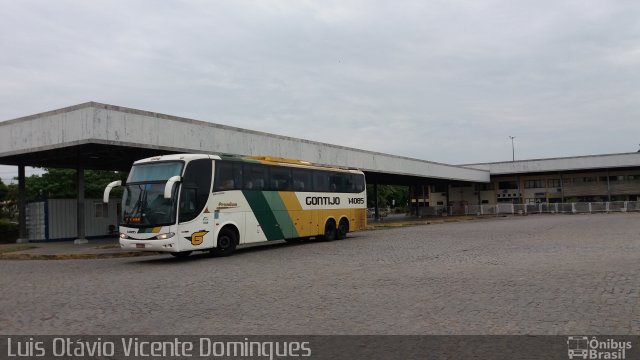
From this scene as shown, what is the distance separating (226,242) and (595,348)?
13848mm

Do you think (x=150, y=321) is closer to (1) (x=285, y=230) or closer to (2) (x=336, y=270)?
(2) (x=336, y=270)

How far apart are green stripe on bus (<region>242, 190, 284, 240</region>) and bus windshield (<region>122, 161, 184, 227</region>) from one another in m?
3.24

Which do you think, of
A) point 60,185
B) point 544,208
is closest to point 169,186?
point 60,185

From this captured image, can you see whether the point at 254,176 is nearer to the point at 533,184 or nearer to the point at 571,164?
the point at 571,164

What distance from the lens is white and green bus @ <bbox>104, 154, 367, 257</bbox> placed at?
16047mm

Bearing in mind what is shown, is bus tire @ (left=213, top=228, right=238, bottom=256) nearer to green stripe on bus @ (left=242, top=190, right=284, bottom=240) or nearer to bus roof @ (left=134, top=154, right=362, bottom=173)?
green stripe on bus @ (left=242, top=190, right=284, bottom=240)

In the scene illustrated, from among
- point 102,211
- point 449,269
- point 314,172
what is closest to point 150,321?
point 449,269

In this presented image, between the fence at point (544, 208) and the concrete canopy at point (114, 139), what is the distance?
34.1 m

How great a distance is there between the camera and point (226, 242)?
18.1m

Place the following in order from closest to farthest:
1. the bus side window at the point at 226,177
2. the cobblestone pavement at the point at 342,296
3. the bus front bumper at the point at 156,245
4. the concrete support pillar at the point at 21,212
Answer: the cobblestone pavement at the point at 342,296 → the bus front bumper at the point at 156,245 → the bus side window at the point at 226,177 → the concrete support pillar at the point at 21,212

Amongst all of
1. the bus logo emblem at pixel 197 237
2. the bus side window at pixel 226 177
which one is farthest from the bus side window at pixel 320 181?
the bus logo emblem at pixel 197 237

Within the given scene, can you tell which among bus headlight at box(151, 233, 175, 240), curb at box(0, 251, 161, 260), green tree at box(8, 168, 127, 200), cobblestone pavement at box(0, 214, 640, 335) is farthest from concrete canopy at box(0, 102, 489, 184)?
green tree at box(8, 168, 127, 200)

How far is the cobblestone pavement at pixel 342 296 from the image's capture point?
6.99 m

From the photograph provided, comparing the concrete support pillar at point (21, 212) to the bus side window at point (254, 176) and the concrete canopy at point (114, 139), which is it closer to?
the concrete canopy at point (114, 139)
